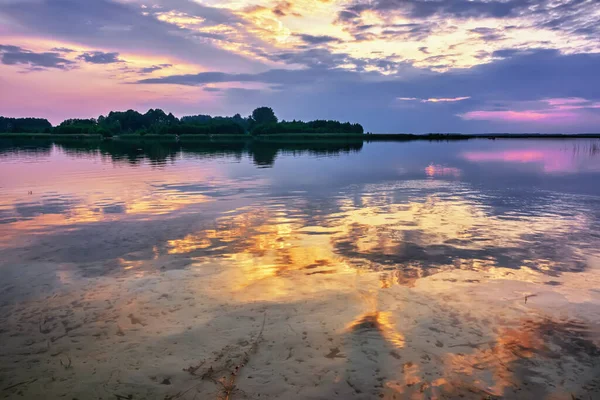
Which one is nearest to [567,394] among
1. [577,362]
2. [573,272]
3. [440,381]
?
[577,362]

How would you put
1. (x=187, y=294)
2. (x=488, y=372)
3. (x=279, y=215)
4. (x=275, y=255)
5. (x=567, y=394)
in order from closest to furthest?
(x=567, y=394)
(x=488, y=372)
(x=187, y=294)
(x=275, y=255)
(x=279, y=215)

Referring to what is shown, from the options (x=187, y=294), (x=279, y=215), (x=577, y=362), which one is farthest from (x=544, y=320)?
(x=279, y=215)

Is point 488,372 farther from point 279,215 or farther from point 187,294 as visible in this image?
point 279,215

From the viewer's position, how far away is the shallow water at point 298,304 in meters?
7.52

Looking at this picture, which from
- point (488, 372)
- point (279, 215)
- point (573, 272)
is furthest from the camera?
point (279, 215)

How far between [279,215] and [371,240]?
7211mm

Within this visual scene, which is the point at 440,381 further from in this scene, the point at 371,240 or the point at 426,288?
the point at 371,240

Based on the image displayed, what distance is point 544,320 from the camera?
986 cm

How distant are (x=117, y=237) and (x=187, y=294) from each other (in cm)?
833

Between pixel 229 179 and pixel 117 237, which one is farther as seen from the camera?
pixel 229 179

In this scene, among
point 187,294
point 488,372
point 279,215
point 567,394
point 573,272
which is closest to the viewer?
point 567,394

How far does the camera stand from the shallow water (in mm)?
7516

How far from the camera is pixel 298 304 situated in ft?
35.4

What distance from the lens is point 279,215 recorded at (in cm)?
2262
